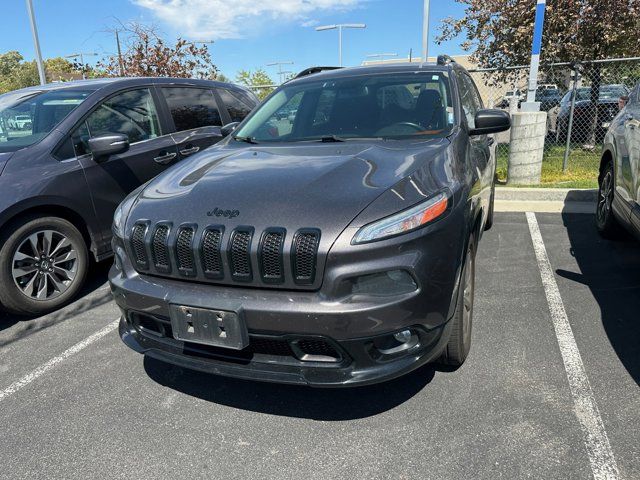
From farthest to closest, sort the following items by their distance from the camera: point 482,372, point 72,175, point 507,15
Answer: point 507,15 < point 72,175 < point 482,372

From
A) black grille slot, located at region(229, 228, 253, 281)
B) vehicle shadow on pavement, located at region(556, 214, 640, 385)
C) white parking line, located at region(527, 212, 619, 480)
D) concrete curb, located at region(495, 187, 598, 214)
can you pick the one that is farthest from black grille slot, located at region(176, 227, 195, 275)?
concrete curb, located at region(495, 187, 598, 214)

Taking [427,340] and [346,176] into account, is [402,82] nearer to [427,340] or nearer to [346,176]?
[346,176]

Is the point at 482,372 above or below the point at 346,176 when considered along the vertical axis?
below

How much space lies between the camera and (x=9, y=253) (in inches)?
138

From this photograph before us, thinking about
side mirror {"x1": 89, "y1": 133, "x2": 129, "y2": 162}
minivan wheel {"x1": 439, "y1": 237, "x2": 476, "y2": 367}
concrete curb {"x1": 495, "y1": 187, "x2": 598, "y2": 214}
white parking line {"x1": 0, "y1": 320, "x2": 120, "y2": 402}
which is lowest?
white parking line {"x1": 0, "y1": 320, "x2": 120, "y2": 402}

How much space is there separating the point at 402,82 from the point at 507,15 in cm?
763

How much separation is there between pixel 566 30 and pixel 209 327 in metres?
9.90

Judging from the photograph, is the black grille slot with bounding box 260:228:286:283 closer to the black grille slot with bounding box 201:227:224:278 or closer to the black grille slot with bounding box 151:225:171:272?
the black grille slot with bounding box 201:227:224:278

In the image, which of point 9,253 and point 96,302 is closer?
point 9,253

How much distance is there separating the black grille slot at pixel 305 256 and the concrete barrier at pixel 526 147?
6.06 metres

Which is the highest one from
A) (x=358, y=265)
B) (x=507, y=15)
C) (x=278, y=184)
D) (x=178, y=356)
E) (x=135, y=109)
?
(x=507, y=15)

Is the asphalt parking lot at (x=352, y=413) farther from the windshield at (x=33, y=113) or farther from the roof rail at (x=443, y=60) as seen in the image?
the roof rail at (x=443, y=60)

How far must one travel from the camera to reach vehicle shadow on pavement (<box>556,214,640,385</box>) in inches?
120

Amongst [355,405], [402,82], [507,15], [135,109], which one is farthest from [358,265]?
[507,15]
